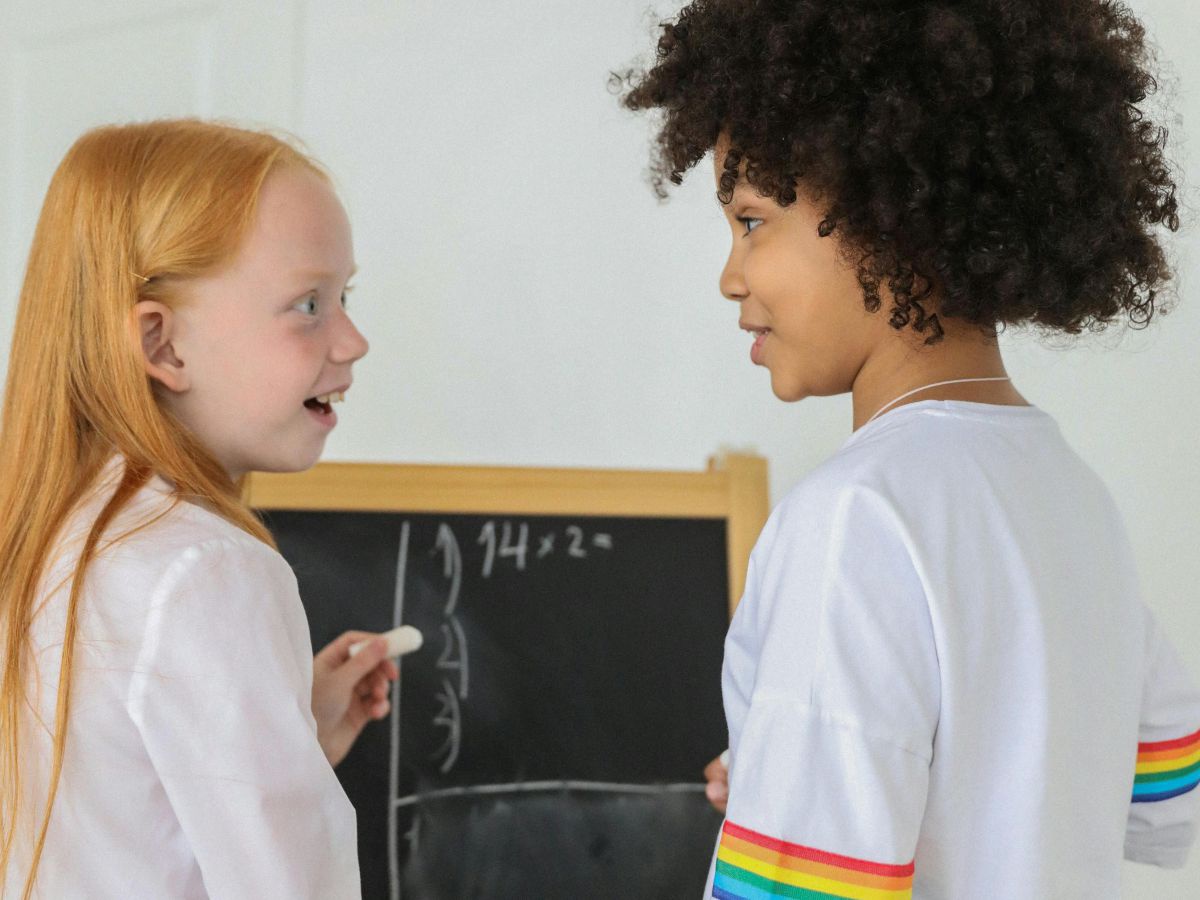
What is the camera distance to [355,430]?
146 centimetres

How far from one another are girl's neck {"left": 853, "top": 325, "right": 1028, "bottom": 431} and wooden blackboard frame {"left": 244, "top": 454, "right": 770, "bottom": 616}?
490 millimetres

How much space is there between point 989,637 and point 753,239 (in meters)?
0.29

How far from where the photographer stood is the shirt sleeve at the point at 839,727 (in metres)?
0.62

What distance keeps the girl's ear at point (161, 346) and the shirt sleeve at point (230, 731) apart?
0.49 feet

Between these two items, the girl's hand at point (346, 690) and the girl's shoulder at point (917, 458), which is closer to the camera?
the girl's shoulder at point (917, 458)

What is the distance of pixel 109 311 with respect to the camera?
→ 32.1 inches

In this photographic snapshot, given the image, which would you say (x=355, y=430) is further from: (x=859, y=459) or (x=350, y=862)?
(x=859, y=459)

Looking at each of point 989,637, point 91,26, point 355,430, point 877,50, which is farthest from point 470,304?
point 989,637

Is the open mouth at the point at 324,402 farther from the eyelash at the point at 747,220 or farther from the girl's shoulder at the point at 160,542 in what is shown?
the eyelash at the point at 747,220

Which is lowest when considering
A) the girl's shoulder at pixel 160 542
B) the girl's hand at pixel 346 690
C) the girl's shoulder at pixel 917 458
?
the girl's hand at pixel 346 690

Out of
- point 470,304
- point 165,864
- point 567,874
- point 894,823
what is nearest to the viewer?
point 894,823

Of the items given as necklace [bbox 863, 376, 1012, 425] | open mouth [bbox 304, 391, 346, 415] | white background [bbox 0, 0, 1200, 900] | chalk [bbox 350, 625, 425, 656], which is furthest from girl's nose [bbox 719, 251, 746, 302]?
white background [bbox 0, 0, 1200, 900]

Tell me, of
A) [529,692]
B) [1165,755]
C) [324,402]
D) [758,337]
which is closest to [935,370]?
[758,337]

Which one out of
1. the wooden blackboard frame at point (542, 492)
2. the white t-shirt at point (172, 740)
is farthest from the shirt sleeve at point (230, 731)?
the wooden blackboard frame at point (542, 492)
